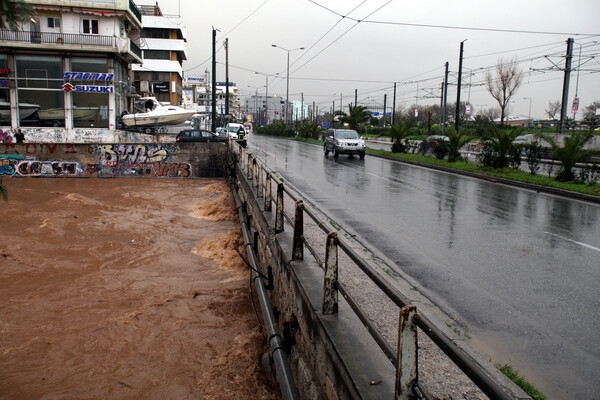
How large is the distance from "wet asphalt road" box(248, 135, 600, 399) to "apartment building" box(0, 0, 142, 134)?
26.6m

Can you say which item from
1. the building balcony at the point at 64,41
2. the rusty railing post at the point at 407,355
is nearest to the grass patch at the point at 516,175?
the rusty railing post at the point at 407,355

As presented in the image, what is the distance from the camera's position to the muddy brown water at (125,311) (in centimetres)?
580

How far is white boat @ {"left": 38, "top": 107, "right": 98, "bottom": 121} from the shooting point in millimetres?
35156

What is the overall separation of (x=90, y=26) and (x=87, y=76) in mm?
5185

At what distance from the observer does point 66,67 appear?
115ft

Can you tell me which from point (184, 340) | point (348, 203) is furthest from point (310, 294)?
point (348, 203)

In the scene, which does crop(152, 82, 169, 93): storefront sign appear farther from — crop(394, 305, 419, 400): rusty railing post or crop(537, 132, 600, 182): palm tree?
crop(394, 305, 419, 400): rusty railing post

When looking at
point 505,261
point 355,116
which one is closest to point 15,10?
point 505,261

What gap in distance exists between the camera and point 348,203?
12414 millimetres

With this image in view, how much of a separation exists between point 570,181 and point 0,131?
110ft

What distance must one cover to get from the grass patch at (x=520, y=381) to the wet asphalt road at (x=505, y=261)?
121 millimetres

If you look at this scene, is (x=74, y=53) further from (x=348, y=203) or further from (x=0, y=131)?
(x=348, y=203)

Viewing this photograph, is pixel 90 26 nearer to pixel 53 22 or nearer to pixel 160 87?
pixel 53 22

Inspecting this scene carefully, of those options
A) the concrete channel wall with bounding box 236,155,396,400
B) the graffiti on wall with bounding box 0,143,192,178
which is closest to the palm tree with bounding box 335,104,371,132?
the graffiti on wall with bounding box 0,143,192,178
